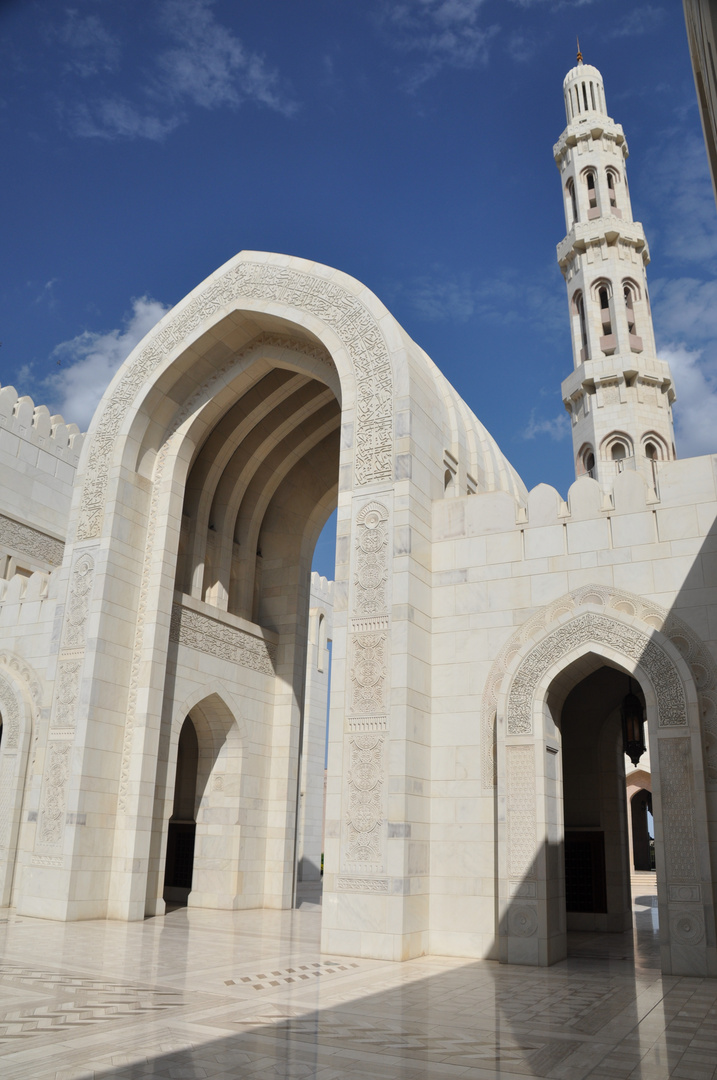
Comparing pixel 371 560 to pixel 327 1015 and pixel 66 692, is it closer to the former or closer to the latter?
pixel 66 692

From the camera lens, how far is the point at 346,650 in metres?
9.24

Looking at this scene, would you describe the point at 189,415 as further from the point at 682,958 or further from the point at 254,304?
the point at 682,958

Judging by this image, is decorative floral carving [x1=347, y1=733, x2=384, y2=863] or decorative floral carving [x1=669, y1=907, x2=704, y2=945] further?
decorative floral carving [x1=347, y1=733, x2=384, y2=863]

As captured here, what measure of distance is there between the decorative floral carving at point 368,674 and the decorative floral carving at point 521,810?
145 cm

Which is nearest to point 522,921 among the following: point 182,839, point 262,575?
point 182,839

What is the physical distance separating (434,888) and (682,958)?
2475 millimetres

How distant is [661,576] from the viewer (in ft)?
27.4

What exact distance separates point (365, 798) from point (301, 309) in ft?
21.2

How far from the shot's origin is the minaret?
60.9ft

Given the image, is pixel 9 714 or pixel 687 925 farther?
pixel 9 714

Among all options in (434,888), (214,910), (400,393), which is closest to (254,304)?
(400,393)

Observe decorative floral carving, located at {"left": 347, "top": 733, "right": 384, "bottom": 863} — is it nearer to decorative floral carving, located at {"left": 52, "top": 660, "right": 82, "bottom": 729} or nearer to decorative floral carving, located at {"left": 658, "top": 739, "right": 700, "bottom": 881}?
decorative floral carving, located at {"left": 658, "top": 739, "right": 700, "bottom": 881}

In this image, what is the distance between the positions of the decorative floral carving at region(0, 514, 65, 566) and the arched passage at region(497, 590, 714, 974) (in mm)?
10737

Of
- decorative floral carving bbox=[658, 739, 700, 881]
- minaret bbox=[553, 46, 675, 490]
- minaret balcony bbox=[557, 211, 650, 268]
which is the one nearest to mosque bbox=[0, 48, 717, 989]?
decorative floral carving bbox=[658, 739, 700, 881]
